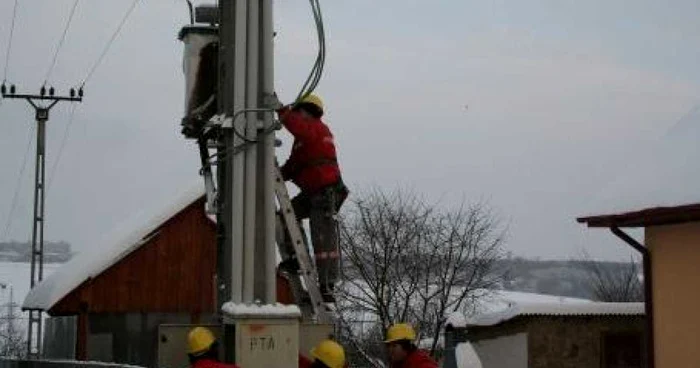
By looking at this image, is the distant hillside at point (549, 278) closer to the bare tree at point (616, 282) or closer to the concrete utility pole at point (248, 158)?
the bare tree at point (616, 282)

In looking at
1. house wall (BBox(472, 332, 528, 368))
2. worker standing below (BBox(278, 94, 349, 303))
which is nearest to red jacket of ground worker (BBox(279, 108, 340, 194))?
worker standing below (BBox(278, 94, 349, 303))

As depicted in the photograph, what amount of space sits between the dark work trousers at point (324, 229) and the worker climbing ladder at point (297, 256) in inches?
4.3

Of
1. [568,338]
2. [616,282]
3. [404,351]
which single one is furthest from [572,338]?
[616,282]

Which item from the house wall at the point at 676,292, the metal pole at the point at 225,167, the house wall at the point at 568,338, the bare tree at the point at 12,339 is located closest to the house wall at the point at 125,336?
the house wall at the point at 568,338

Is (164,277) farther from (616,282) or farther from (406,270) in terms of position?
(616,282)

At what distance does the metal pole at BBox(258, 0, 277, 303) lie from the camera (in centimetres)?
662

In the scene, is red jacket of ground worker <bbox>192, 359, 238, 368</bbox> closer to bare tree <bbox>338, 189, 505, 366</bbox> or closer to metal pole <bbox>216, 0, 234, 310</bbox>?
metal pole <bbox>216, 0, 234, 310</bbox>

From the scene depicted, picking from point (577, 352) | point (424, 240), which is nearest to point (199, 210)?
point (577, 352)

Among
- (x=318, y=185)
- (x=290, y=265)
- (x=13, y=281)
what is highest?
(x=13, y=281)

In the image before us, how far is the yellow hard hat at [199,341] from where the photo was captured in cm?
632

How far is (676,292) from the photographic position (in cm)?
1342

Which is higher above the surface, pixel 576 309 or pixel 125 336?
pixel 576 309

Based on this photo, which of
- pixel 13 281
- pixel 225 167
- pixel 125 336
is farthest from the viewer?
pixel 13 281

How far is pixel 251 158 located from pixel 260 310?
3.04 ft
